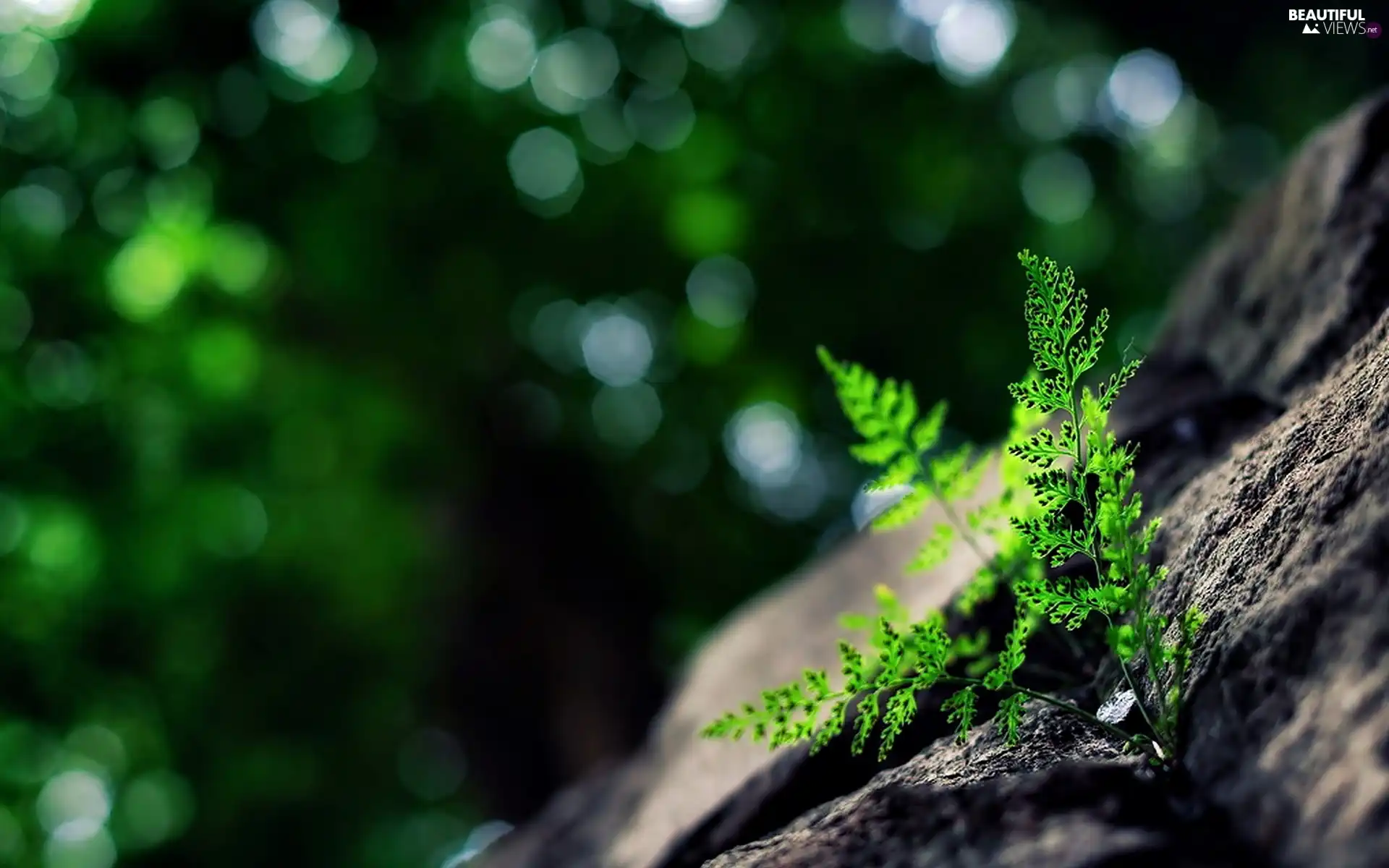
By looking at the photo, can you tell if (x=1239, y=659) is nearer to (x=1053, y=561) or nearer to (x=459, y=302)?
(x=1053, y=561)

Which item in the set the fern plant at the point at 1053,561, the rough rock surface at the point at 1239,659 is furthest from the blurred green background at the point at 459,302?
the fern plant at the point at 1053,561

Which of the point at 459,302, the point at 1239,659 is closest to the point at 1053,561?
the point at 1239,659

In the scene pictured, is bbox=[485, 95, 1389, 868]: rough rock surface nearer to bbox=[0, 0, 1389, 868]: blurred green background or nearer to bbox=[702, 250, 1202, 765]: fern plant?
bbox=[702, 250, 1202, 765]: fern plant

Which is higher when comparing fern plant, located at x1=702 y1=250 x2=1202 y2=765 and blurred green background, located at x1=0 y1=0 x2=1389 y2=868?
blurred green background, located at x1=0 y1=0 x2=1389 y2=868

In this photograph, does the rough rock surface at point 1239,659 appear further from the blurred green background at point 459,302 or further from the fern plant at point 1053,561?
the blurred green background at point 459,302

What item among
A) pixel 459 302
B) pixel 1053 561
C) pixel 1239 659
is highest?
pixel 459 302

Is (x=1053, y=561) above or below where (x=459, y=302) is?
below

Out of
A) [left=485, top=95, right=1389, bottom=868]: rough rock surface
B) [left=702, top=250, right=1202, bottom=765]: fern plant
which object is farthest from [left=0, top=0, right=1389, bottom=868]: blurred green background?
[left=702, top=250, right=1202, bottom=765]: fern plant

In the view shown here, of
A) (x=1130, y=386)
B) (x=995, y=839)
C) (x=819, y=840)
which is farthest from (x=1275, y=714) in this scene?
(x=1130, y=386)
